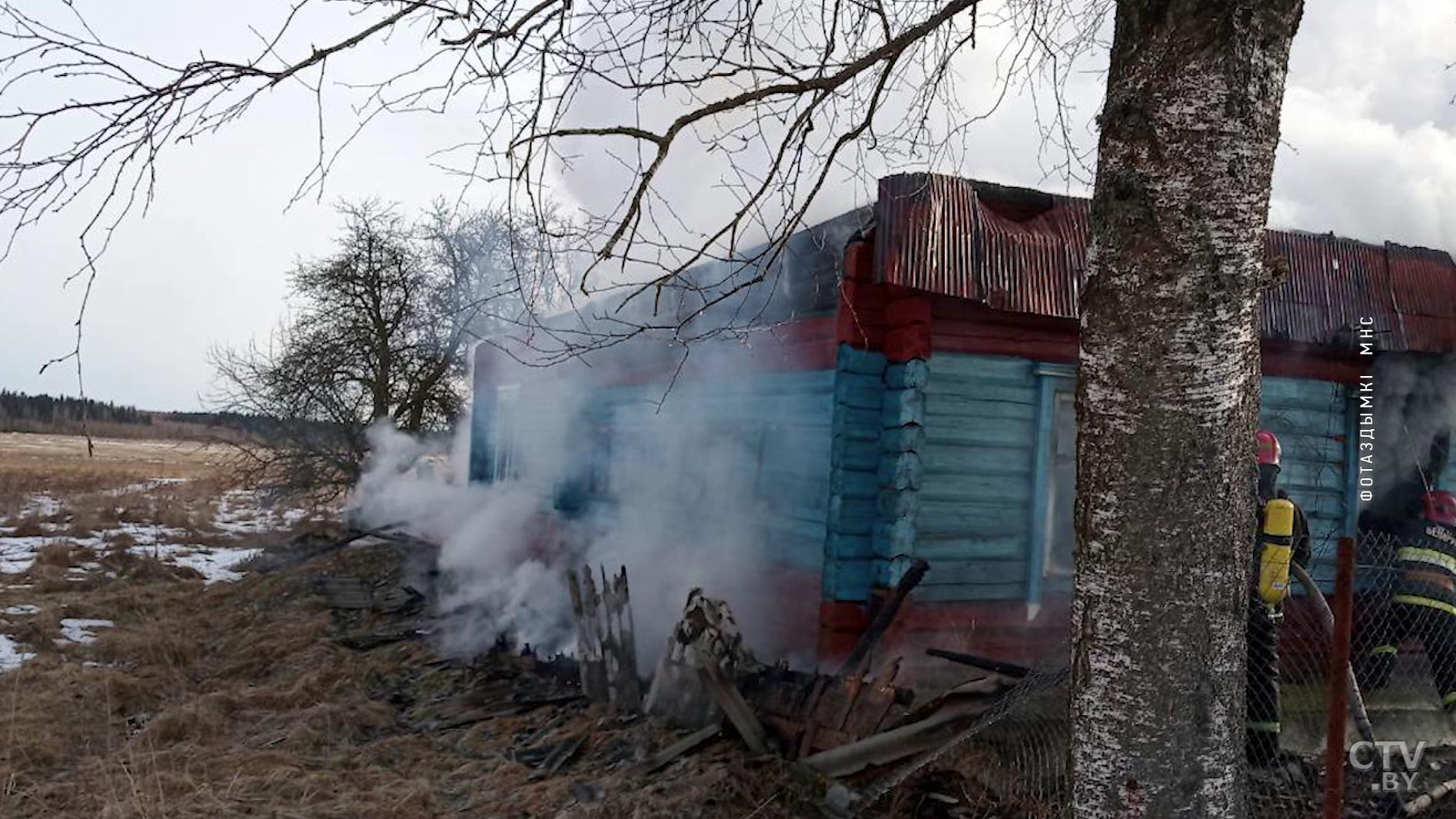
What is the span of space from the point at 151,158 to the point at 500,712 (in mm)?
5520

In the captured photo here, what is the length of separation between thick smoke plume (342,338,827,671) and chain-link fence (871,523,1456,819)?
2476 mm

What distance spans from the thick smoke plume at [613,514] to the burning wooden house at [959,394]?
262 millimetres

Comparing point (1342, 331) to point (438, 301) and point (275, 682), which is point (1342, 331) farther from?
point (438, 301)

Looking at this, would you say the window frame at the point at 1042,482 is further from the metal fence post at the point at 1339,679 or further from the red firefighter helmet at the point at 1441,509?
the metal fence post at the point at 1339,679

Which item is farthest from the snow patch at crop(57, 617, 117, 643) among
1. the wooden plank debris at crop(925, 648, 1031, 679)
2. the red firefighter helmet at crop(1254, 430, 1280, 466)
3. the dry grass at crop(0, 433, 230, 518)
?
the red firefighter helmet at crop(1254, 430, 1280, 466)

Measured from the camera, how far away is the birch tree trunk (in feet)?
7.27

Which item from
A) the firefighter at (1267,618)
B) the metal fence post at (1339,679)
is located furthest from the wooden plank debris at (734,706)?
the metal fence post at (1339,679)

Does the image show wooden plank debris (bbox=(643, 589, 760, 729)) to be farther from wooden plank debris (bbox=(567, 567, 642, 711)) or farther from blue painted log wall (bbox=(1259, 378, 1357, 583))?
blue painted log wall (bbox=(1259, 378, 1357, 583))

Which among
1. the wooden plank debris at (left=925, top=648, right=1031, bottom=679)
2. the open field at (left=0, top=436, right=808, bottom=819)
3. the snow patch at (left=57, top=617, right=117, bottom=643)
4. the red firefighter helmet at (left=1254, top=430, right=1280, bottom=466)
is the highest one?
the red firefighter helmet at (left=1254, top=430, right=1280, bottom=466)

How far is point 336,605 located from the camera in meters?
12.2

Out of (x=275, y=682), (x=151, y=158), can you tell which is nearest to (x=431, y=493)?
(x=275, y=682)

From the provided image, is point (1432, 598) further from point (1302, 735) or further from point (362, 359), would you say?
point (362, 359)

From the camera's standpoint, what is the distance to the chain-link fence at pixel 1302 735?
4742 mm

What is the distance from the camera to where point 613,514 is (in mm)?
10930
